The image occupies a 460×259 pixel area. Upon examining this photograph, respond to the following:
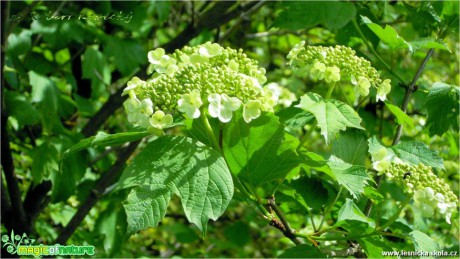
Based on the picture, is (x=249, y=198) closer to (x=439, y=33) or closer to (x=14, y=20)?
(x=439, y=33)

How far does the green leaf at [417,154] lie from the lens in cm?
163

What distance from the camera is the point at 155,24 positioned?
3264 mm

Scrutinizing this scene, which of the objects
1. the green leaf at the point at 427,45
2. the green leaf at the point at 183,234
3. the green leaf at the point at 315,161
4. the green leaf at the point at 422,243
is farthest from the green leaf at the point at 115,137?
the green leaf at the point at 183,234

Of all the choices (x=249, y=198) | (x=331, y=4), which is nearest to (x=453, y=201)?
(x=249, y=198)

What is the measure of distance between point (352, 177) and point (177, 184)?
40 cm

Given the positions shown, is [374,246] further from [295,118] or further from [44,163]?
[44,163]

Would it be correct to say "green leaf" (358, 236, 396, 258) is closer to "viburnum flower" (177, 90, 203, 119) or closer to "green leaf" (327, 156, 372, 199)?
"green leaf" (327, 156, 372, 199)

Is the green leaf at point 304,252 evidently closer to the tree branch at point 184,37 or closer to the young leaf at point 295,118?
the young leaf at point 295,118

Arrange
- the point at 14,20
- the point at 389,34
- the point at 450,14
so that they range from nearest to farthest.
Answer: the point at 389,34 → the point at 450,14 → the point at 14,20

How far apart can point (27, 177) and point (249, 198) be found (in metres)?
1.77

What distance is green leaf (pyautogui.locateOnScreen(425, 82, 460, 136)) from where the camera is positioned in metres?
1.78

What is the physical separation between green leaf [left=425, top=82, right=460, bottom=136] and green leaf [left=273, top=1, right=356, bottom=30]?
36 cm

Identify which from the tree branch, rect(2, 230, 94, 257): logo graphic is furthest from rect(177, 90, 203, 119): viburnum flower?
the tree branch

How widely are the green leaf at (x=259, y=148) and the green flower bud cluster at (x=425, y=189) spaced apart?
0.25 metres
